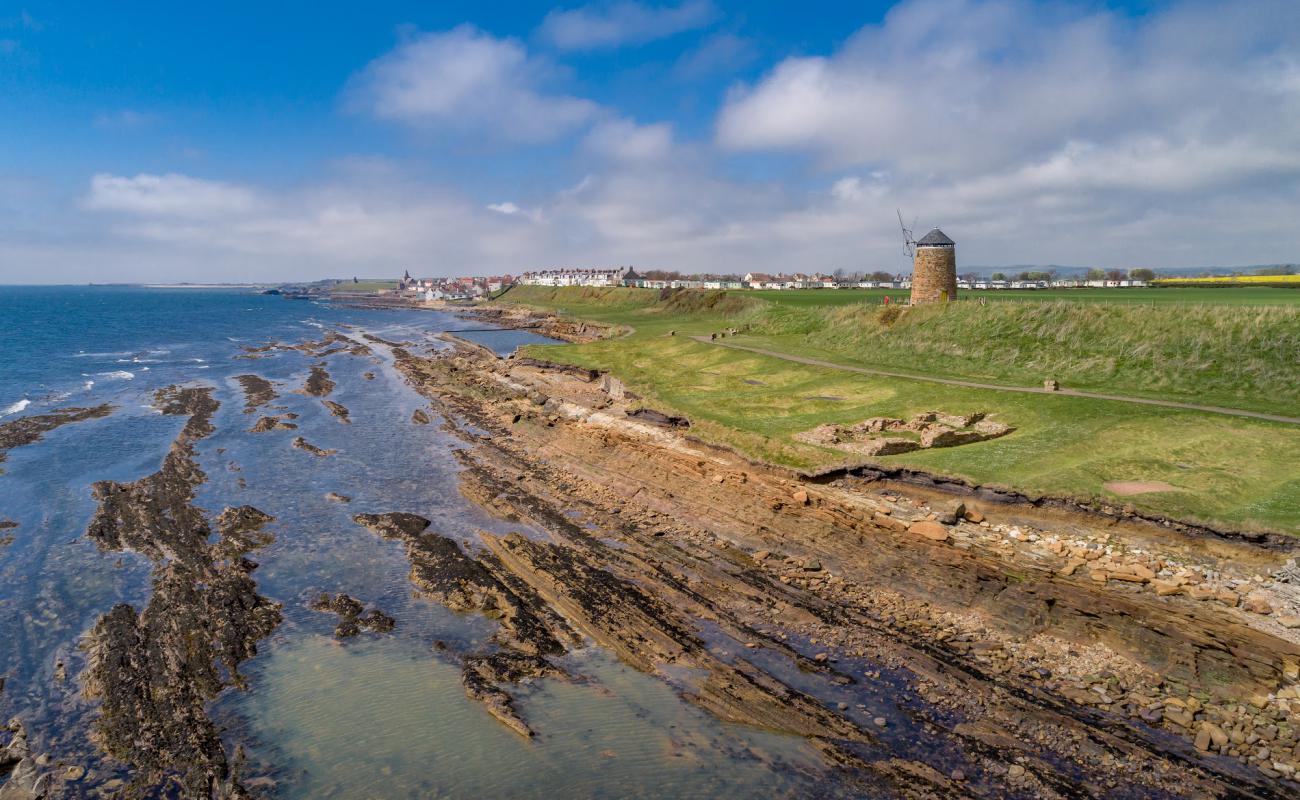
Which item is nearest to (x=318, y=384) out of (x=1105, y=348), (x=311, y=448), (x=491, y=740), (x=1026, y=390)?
(x=311, y=448)

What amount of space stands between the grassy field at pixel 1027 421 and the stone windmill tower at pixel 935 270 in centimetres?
440

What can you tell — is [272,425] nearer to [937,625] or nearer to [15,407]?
[15,407]

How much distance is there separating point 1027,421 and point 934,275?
2992 centimetres

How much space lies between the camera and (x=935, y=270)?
190 feet

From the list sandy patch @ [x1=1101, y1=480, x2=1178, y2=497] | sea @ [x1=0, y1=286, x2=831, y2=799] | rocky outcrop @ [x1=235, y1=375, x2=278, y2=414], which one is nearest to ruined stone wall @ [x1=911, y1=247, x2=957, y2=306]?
sandy patch @ [x1=1101, y1=480, x2=1178, y2=497]

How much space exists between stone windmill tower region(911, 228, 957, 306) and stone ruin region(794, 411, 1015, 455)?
27.5 meters

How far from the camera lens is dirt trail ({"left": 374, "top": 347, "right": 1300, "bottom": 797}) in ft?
44.7

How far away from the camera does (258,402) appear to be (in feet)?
178

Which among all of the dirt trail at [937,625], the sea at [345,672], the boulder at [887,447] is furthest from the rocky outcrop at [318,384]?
the boulder at [887,447]

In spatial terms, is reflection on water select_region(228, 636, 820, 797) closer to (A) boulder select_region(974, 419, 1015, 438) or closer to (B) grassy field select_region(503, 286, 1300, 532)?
(B) grassy field select_region(503, 286, 1300, 532)

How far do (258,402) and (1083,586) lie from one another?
60.0m

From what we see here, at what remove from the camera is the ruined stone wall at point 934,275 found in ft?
189

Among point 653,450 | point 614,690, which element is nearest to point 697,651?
point 614,690

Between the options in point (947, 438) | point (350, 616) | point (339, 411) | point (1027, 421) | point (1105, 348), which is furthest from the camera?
point (339, 411)
